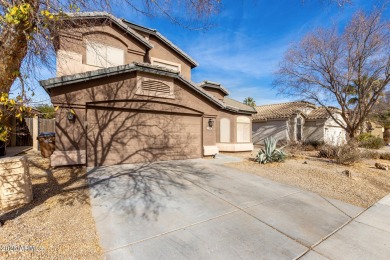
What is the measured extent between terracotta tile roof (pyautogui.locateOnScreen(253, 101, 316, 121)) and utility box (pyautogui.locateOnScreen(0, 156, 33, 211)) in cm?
2024

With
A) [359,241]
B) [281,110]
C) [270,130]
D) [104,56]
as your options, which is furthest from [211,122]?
[281,110]

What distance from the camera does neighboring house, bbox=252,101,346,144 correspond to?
63.2ft

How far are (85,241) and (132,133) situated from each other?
5944 mm

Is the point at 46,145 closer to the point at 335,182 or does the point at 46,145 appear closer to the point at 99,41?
the point at 99,41

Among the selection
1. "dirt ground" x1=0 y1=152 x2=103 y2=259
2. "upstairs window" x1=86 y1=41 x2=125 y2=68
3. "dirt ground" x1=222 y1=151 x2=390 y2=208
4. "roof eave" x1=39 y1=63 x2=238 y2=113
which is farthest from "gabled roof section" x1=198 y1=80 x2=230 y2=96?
"dirt ground" x1=0 y1=152 x2=103 y2=259

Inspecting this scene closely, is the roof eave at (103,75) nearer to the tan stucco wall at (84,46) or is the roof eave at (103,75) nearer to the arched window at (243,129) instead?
the tan stucco wall at (84,46)

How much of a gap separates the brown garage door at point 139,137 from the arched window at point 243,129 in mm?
4771

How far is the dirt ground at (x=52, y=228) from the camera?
8.38ft

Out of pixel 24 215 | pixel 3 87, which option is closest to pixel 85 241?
pixel 24 215

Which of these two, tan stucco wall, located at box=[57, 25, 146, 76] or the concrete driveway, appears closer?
the concrete driveway

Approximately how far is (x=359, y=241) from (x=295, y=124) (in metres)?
18.6

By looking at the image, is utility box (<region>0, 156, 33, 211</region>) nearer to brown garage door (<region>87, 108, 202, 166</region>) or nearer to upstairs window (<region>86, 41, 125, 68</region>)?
brown garage door (<region>87, 108, 202, 166</region>)

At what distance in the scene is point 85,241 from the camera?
281cm

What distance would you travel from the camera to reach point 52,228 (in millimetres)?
3107
